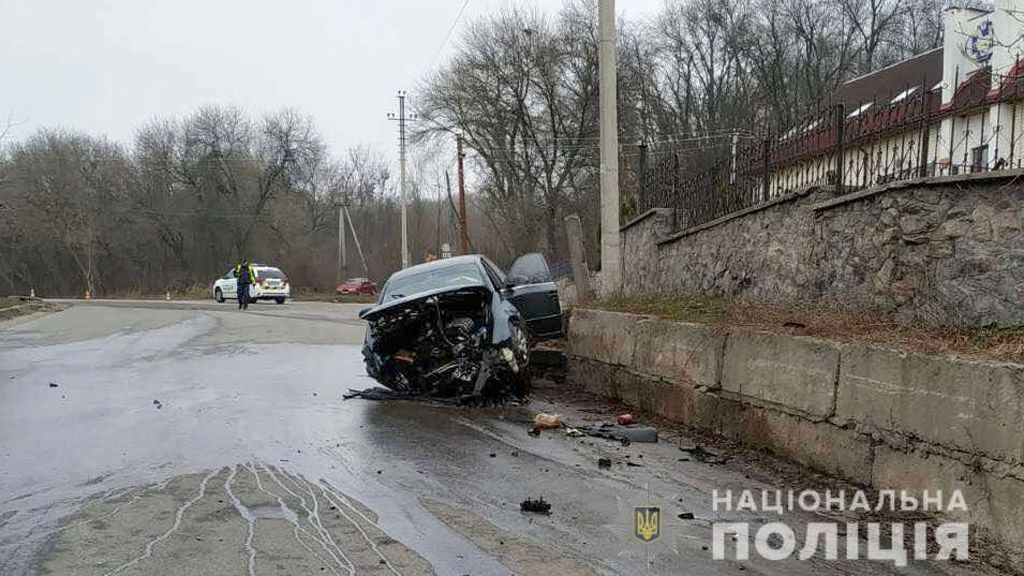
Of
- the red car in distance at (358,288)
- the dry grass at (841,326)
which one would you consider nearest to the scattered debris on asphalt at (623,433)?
the dry grass at (841,326)

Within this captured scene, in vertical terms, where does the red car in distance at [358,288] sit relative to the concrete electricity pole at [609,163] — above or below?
below

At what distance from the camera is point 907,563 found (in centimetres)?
410

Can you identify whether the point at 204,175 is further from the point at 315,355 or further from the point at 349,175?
the point at 315,355

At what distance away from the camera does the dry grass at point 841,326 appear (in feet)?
15.9

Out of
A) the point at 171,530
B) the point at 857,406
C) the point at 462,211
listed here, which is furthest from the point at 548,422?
the point at 462,211

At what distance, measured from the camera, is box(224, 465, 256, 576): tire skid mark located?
401cm

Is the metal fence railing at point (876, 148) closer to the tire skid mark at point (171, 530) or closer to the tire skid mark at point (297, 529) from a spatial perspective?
the tire skid mark at point (297, 529)

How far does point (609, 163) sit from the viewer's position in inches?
468

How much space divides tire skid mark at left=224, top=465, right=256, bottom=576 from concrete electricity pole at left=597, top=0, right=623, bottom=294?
697 cm

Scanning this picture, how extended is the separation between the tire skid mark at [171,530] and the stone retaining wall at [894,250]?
5.24 m

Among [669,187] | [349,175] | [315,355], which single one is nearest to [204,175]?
[349,175]

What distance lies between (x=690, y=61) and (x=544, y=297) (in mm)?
37165

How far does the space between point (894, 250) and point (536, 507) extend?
360cm

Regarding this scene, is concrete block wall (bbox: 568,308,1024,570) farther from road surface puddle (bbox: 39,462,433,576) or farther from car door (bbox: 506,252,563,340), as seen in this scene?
road surface puddle (bbox: 39,462,433,576)
